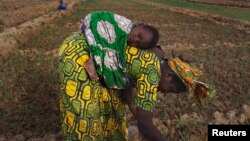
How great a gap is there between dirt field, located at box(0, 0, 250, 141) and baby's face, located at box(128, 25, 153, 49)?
1.81 metres

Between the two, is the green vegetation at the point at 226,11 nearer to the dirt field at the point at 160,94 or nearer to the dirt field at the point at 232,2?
the dirt field at the point at 232,2

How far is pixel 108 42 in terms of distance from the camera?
95.7 inches

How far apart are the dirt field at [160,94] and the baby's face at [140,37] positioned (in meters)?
1.81

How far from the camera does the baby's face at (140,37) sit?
243cm

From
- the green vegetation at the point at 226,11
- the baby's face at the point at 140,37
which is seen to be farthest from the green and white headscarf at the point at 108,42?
the green vegetation at the point at 226,11

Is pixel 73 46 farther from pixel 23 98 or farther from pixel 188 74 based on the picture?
pixel 23 98

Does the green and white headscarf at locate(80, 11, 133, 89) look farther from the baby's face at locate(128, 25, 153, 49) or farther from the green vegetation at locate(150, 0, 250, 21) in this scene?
the green vegetation at locate(150, 0, 250, 21)

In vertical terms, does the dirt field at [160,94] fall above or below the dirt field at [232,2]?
above

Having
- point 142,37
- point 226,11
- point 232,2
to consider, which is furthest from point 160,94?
point 232,2

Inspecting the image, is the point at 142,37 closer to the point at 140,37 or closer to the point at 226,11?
the point at 140,37

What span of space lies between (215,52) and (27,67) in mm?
4637

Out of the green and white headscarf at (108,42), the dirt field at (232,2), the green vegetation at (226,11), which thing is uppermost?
the green and white headscarf at (108,42)

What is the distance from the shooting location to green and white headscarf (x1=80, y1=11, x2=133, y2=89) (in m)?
2.43

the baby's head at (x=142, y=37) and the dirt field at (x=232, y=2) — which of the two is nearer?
the baby's head at (x=142, y=37)
